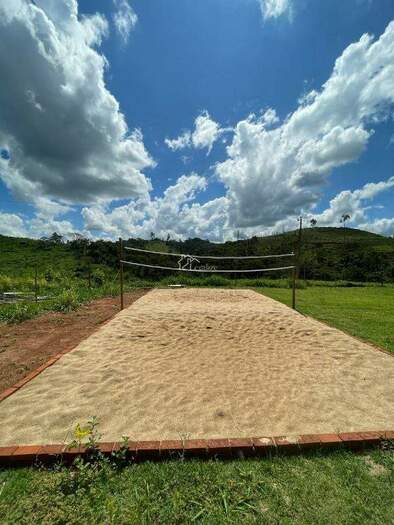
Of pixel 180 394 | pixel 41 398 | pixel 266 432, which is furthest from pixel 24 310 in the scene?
pixel 266 432

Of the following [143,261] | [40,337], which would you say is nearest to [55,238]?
[143,261]

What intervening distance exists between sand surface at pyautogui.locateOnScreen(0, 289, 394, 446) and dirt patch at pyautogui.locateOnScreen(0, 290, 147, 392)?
391mm

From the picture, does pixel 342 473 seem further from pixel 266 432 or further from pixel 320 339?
pixel 320 339

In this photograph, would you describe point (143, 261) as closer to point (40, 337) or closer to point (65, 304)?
point (65, 304)

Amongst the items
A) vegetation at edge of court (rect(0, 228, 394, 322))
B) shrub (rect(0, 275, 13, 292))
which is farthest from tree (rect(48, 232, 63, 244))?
shrub (rect(0, 275, 13, 292))

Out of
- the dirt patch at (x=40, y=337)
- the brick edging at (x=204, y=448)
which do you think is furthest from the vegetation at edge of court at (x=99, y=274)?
the brick edging at (x=204, y=448)

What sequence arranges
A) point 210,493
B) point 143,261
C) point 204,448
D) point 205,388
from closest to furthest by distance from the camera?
point 210,493
point 204,448
point 205,388
point 143,261

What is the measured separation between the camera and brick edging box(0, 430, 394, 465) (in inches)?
76.2

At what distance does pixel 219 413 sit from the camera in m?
2.53

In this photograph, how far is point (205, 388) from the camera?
303cm

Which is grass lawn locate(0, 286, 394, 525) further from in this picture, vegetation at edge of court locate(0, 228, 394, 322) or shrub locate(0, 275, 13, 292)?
shrub locate(0, 275, 13, 292)

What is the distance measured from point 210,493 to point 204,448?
326mm

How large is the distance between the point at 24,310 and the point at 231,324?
5.13 meters

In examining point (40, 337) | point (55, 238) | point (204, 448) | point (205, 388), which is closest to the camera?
point (204, 448)
